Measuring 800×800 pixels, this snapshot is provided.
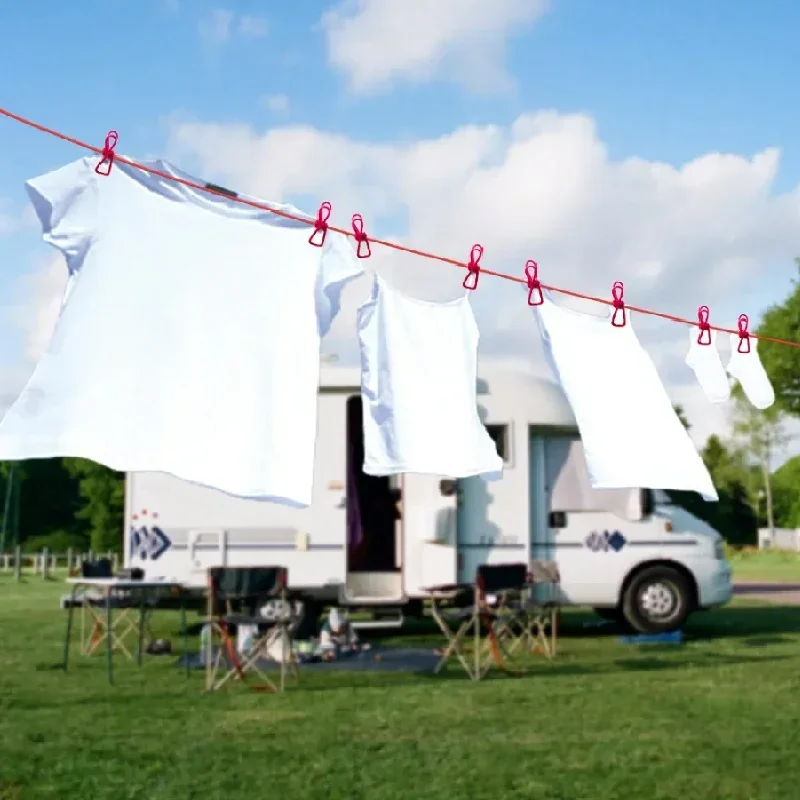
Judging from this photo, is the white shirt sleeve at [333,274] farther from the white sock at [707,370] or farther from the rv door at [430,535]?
the rv door at [430,535]

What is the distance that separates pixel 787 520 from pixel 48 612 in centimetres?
6636

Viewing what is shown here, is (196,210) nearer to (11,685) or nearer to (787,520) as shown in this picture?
(11,685)

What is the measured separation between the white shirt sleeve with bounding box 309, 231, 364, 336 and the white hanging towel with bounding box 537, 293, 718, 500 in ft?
3.45

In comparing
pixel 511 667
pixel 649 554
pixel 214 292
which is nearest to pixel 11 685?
pixel 511 667

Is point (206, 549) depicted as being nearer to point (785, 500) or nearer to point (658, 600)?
point (658, 600)

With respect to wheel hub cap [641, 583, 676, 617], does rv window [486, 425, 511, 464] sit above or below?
above

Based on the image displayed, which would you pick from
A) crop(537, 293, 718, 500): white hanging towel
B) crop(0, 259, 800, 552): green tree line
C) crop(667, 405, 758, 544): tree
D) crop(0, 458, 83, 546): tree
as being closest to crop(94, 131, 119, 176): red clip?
crop(537, 293, 718, 500): white hanging towel

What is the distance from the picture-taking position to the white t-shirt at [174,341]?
3.88m

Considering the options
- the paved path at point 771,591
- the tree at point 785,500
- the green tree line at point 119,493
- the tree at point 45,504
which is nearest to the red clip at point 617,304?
the paved path at point 771,591

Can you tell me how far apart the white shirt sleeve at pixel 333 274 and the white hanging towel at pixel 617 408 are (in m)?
1.05

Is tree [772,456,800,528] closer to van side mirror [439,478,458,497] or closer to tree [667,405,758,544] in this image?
tree [667,405,758,544]

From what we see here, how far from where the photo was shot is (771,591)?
2083 cm

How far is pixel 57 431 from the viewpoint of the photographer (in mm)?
3756

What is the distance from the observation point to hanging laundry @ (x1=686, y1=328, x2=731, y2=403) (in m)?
5.78
